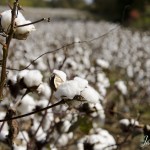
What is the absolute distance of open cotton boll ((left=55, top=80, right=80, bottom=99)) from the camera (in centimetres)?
91

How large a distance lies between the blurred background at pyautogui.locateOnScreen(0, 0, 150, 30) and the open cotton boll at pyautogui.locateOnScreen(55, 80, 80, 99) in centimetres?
1092

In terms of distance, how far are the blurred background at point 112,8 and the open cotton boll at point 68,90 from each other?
10.9 m

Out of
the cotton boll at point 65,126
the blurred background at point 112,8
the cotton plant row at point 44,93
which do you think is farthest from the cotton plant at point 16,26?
the blurred background at point 112,8

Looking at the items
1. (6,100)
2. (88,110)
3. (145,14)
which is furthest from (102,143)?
(145,14)

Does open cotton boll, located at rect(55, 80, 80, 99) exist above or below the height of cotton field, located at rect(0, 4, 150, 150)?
above

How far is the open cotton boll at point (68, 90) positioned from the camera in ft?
2.99

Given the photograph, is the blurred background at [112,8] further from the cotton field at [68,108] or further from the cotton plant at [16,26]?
the cotton plant at [16,26]

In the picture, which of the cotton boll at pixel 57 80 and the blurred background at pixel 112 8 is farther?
the blurred background at pixel 112 8

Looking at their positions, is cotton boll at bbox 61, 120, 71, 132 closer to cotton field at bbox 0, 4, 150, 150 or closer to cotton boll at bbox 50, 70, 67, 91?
cotton field at bbox 0, 4, 150, 150

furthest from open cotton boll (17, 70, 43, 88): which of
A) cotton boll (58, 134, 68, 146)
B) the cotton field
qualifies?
cotton boll (58, 134, 68, 146)

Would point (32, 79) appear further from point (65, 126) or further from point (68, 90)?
point (65, 126)

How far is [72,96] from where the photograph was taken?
92cm

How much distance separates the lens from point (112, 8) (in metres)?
27.1

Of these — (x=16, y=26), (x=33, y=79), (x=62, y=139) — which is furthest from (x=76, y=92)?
(x=62, y=139)
